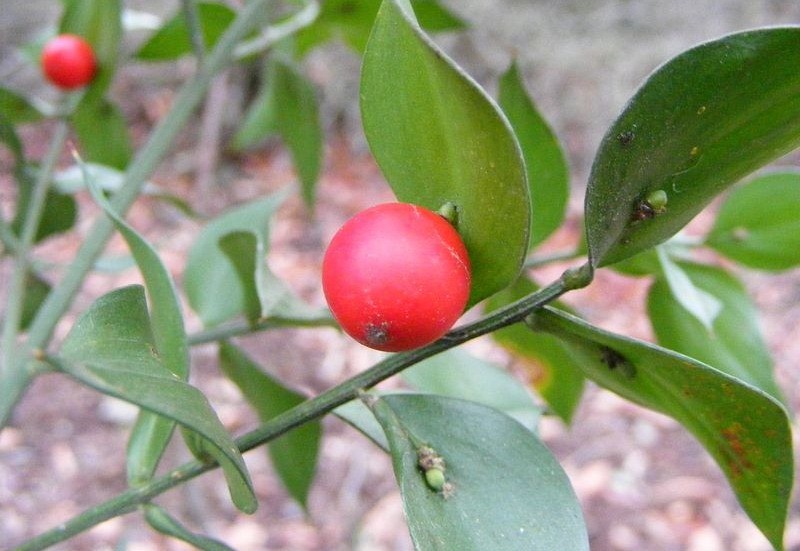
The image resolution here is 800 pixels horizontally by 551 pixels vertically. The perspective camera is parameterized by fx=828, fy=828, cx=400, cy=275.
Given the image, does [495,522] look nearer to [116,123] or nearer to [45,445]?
[116,123]

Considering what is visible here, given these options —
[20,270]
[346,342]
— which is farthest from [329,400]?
[346,342]

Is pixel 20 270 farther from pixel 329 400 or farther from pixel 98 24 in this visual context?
pixel 329 400

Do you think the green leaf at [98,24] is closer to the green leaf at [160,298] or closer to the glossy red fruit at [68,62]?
the glossy red fruit at [68,62]

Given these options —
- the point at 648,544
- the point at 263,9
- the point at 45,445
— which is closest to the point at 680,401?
the point at 263,9

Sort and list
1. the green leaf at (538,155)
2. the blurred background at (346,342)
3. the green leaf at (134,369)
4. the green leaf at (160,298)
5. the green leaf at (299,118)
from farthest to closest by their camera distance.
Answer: the blurred background at (346,342)
the green leaf at (299,118)
the green leaf at (538,155)
the green leaf at (160,298)
the green leaf at (134,369)

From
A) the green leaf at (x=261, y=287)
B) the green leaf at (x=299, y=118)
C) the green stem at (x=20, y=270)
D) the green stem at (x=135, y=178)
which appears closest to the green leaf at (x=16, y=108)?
the green stem at (x=20, y=270)

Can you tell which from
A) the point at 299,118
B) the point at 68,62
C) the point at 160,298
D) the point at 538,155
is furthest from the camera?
the point at 299,118

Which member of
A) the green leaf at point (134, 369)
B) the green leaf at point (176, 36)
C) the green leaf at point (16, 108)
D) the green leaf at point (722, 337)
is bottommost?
the green leaf at point (722, 337)
